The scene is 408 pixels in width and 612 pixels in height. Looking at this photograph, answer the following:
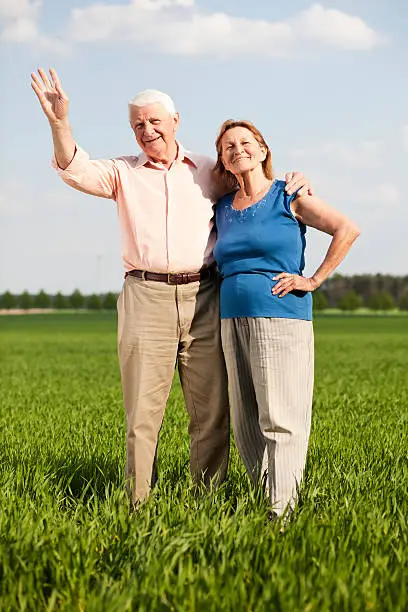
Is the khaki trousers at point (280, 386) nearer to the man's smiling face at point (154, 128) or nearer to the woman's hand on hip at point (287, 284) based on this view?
the woman's hand on hip at point (287, 284)

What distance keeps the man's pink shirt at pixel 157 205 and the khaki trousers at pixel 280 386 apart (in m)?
0.61

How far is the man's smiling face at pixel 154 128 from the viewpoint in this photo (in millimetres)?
5074

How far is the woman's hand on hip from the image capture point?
187 inches

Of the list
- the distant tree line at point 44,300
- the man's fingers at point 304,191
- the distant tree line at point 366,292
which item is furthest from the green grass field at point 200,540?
the distant tree line at point 44,300

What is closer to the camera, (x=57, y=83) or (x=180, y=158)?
(x=57, y=83)

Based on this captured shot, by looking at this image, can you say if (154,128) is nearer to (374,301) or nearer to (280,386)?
(280,386)

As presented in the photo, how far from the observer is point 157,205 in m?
5.26

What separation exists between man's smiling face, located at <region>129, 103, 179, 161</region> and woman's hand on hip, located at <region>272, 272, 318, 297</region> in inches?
48.5

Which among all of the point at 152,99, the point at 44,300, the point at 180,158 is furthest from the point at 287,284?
the point at 44,300

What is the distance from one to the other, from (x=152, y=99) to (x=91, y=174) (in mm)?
635

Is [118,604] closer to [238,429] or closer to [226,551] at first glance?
[226,551]

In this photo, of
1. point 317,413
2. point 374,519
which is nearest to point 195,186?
point 374,519

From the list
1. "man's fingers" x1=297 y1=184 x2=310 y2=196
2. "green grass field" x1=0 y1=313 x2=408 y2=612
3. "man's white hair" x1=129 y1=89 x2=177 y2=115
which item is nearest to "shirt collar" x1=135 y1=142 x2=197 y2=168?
"man's white hair" x1=129 y1=89 x2=177 y2=115

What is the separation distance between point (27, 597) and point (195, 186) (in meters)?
2.94
